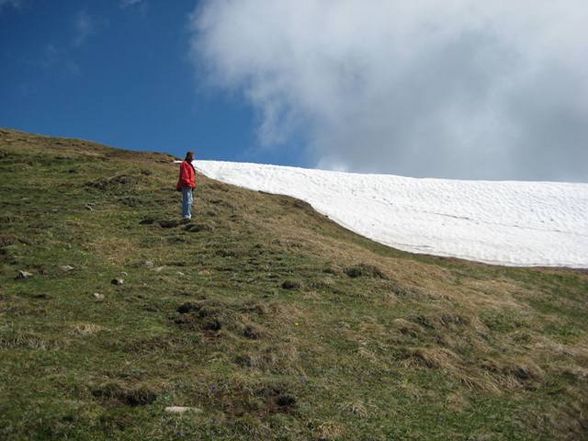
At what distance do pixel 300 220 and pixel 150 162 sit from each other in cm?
1299

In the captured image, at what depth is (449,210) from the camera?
1565 inches

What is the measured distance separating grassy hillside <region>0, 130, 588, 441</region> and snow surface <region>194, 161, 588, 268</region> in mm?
6809

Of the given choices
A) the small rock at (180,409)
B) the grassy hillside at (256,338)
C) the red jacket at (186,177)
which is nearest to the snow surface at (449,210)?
the grassy hillside at (256,338)

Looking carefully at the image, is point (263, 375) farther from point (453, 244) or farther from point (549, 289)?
point (453, 244)

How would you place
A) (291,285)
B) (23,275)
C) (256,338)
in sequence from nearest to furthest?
(256,338)
(23,275)
(291,285)

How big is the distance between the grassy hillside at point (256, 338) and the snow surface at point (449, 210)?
6.81 m

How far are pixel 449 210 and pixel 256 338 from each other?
92.0 ft

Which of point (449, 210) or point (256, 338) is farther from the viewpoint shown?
point (449, 210)

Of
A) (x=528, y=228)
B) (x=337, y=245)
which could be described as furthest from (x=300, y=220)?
(x=528, y=228)

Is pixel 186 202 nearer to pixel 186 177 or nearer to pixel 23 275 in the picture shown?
pixel 186 177

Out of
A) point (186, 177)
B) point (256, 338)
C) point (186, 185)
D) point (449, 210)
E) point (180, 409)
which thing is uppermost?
point (449, 210)

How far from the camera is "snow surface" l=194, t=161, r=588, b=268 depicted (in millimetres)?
32969

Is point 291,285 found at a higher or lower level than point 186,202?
lower

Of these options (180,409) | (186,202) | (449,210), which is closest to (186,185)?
(186,202)
